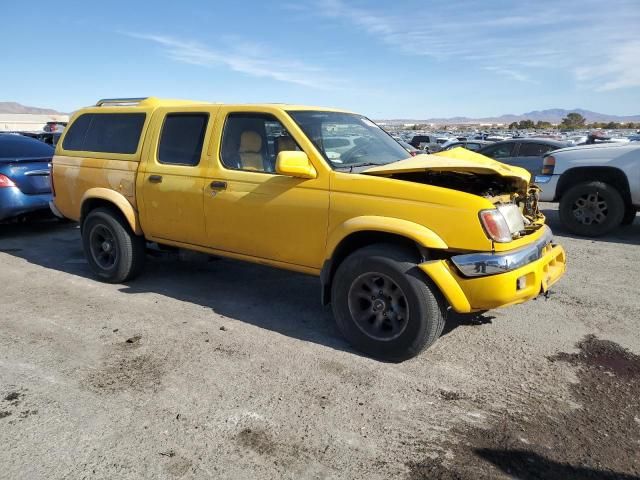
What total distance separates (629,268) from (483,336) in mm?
3096

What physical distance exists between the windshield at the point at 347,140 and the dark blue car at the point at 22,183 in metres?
4.72

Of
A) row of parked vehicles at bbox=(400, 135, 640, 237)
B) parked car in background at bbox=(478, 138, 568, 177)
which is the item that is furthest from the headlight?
parked car in background at bbox=(478, 138, 568, 177)

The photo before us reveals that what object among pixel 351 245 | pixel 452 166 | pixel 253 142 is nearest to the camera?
pixel 452 166

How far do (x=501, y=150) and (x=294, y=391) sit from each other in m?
10.4

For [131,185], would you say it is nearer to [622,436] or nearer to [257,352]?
[257,352]

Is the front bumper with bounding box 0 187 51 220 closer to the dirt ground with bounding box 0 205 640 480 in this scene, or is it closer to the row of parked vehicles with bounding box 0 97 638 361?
the row of parked vehicles with bounding box 0 97 638 361

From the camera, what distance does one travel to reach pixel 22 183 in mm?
7582

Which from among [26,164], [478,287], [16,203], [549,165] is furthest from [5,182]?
[549,165]

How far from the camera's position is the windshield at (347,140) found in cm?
436

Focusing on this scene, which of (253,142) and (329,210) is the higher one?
(253,142)

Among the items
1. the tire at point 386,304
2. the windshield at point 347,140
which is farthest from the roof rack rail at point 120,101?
the tire at point 386,304

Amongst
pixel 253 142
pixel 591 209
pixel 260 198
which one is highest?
pixel 253 142

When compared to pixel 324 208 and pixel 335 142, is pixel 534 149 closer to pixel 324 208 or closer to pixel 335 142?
pixel 335 142

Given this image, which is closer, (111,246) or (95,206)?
(111,246)
